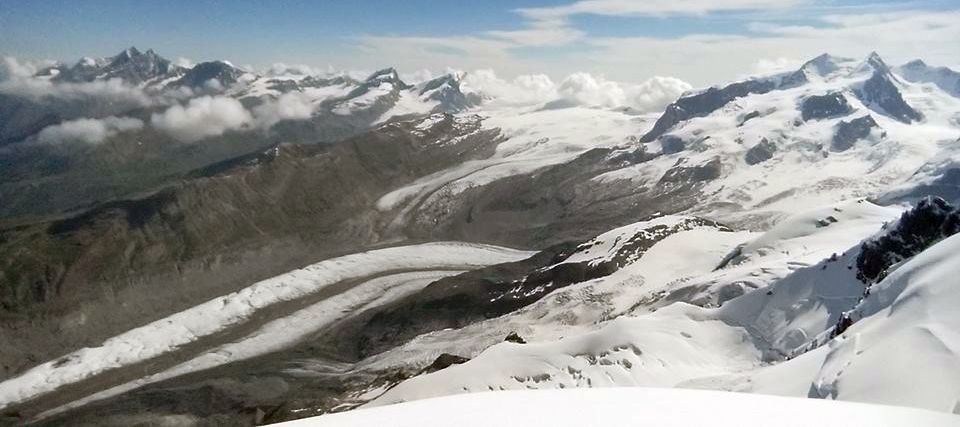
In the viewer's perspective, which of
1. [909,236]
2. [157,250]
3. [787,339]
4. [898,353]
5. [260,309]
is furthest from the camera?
[157,250]

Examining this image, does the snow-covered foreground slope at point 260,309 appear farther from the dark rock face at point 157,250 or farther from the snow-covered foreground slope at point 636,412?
the snow-covered foreground slope at point 636,412

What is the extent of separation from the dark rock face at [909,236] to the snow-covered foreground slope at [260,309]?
319 ft

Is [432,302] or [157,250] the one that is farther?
[157,250]

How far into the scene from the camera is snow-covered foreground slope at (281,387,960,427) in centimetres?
952

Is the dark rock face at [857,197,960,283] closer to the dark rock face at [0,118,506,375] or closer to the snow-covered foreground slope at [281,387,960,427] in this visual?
the snow-covered foreground slope at [281,387,960,427]

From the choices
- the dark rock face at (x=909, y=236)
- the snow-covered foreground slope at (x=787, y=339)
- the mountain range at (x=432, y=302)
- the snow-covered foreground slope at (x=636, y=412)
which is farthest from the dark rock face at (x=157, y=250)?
the dark rock face at (x=909, y=236)

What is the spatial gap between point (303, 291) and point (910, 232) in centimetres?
11785

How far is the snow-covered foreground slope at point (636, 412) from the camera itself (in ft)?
31.2

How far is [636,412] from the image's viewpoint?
33.0 feet

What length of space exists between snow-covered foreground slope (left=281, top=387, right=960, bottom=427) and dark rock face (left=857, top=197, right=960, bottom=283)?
43.2 meters

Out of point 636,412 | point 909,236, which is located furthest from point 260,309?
point 636,412

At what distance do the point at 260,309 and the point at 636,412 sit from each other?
128 metres

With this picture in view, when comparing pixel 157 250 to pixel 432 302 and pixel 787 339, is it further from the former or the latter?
pixel 787 339

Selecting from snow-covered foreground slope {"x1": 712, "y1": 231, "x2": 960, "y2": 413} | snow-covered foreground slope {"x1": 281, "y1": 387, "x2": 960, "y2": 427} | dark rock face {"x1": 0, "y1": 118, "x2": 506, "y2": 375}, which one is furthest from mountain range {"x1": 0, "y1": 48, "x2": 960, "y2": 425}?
snow-covered foreground slope {"x1": 281, "y1": 387, "x2": 960, "y2": 427}
